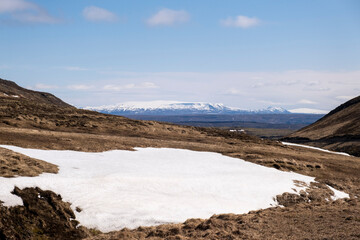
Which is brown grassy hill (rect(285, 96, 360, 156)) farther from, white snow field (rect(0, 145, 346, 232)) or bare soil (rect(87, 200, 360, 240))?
bare soil (rect(87, 200, 360, 240))

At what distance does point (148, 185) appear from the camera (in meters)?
26.0

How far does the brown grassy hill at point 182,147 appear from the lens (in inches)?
677

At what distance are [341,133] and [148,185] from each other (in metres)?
105

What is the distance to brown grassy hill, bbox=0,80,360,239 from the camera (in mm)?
17188

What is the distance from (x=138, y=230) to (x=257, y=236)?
6.46m

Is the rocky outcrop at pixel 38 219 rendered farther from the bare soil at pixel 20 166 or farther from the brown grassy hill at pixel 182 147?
the bare soil at pixel 20 166

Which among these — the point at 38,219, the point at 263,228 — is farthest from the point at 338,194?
the point at 38,219

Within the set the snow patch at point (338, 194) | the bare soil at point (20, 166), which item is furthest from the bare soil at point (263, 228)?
the snow patch at point (338, 194)

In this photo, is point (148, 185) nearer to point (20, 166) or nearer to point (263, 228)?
point (20, 166)

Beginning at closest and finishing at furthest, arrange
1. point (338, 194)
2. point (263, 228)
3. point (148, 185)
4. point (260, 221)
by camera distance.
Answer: point (263, 228), point (260, 221), point (148, 185), point (338, 194)

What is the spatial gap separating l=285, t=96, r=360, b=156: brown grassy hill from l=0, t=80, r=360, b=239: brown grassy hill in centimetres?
4525

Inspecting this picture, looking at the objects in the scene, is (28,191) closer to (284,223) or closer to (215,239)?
(215,239)

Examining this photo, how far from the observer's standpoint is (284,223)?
19.1 meters

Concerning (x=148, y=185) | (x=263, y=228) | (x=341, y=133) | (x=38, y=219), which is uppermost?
(x=341, y=133)
